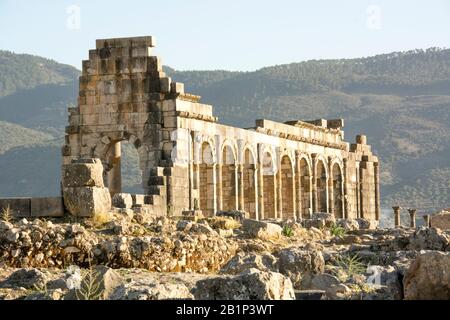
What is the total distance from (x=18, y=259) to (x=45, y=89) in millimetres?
166606

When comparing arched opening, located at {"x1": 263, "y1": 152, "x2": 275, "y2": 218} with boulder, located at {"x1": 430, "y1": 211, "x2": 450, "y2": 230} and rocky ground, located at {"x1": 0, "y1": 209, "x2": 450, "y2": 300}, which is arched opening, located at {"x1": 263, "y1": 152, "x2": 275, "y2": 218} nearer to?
boulder, located at {"x1": 430, "y1": 211, "x2": 450, "y2": 230}

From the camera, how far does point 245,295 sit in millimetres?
9508

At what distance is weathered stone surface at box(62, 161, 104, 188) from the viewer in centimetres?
1939

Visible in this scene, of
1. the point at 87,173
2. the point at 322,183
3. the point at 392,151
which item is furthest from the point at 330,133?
the point at 392,151

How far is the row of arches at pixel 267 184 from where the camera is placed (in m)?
36.8

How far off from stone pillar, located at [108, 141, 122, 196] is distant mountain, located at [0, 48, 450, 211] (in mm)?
81298

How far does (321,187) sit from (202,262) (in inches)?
1350

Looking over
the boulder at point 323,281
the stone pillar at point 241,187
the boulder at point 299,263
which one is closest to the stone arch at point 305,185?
the stone pillar at point 241,187

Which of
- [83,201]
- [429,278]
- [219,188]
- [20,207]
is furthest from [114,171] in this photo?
[429,278]

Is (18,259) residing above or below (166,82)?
below

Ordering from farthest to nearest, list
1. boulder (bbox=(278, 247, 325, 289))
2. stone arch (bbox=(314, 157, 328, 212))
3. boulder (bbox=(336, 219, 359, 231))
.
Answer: stone arch (bbox=(314, 157, 328, 212)), boulder (bbox=(336, 219, 359, 231)), boulder (bbox=(278, 247, 325, 289))

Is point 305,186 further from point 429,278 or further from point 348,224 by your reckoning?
point 429,278

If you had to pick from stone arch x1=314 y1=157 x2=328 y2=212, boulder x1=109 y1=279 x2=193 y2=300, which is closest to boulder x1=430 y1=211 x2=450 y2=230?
stone arch x1=314 y1=157 x2=328 y2=212

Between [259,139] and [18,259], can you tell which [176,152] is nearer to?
[259,139]
